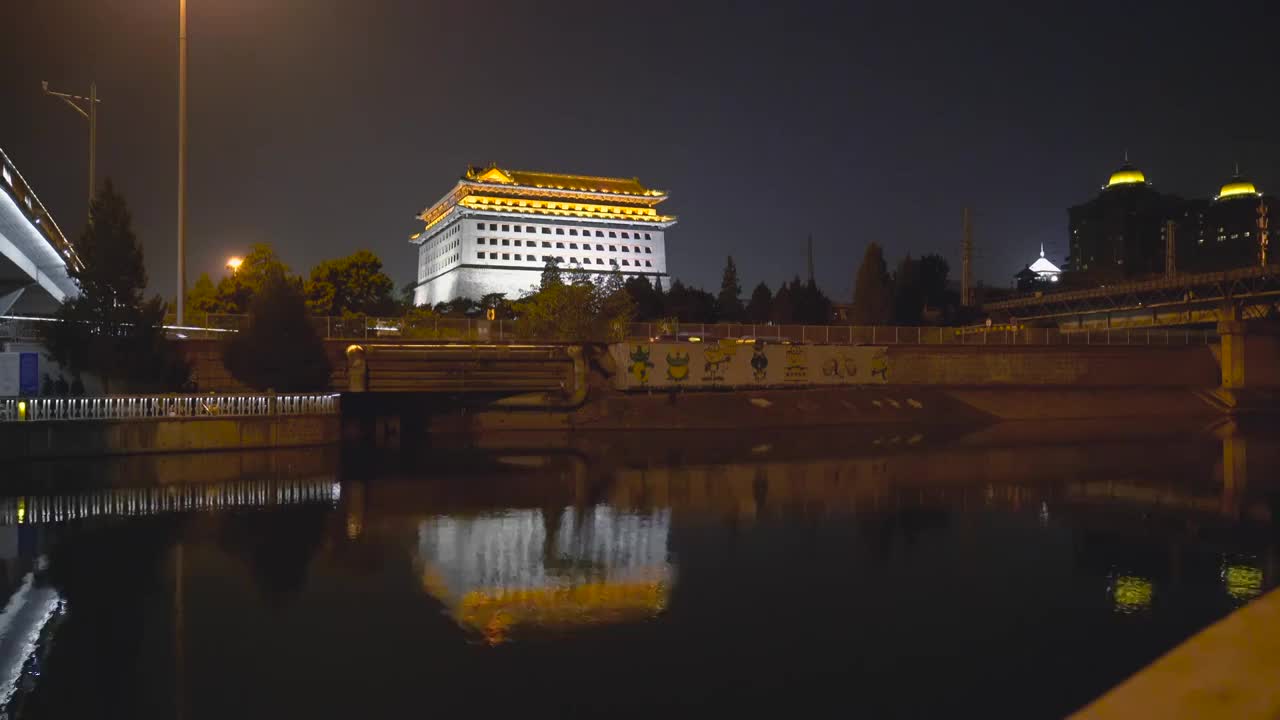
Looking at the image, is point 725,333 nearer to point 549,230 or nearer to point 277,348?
point 277,348

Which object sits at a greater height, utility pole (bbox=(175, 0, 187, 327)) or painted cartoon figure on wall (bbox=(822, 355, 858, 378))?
utility pole (bbox=(175, 0, 187, 327))

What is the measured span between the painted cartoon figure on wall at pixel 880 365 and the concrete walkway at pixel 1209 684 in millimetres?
44246

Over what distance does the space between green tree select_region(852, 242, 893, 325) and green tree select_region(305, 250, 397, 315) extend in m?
38.2

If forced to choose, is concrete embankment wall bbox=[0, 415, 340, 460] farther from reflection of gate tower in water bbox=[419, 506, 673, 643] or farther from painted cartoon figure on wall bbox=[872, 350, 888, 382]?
painted cartoon figure on wall bbox=[872, 350, 888, 382]

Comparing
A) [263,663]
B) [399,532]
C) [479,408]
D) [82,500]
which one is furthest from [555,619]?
[479,408]

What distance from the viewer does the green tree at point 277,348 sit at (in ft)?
111

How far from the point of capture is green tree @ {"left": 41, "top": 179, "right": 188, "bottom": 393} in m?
31.0

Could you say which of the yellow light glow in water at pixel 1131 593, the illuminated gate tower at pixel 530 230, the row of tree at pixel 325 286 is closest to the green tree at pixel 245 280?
the row of tree at pixel 325 286

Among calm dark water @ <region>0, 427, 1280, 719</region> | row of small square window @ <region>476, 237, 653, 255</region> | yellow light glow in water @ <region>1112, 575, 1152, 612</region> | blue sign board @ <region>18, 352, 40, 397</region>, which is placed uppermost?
row of small square window @ <region>476, 237, 653, 255</region>

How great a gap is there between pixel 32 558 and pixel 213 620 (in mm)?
5539

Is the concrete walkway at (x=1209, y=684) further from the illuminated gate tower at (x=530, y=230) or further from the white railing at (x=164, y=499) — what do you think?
the illuminated gate tower at (x=530, y=230)

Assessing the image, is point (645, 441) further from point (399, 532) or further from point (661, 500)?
point (399, 532)

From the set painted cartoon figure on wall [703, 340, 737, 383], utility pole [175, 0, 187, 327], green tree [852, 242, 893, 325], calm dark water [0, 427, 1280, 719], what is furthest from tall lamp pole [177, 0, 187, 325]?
green tree [852, 242, 893, 325]

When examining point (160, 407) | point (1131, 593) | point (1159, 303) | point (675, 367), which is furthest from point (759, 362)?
point (1159, 303)
